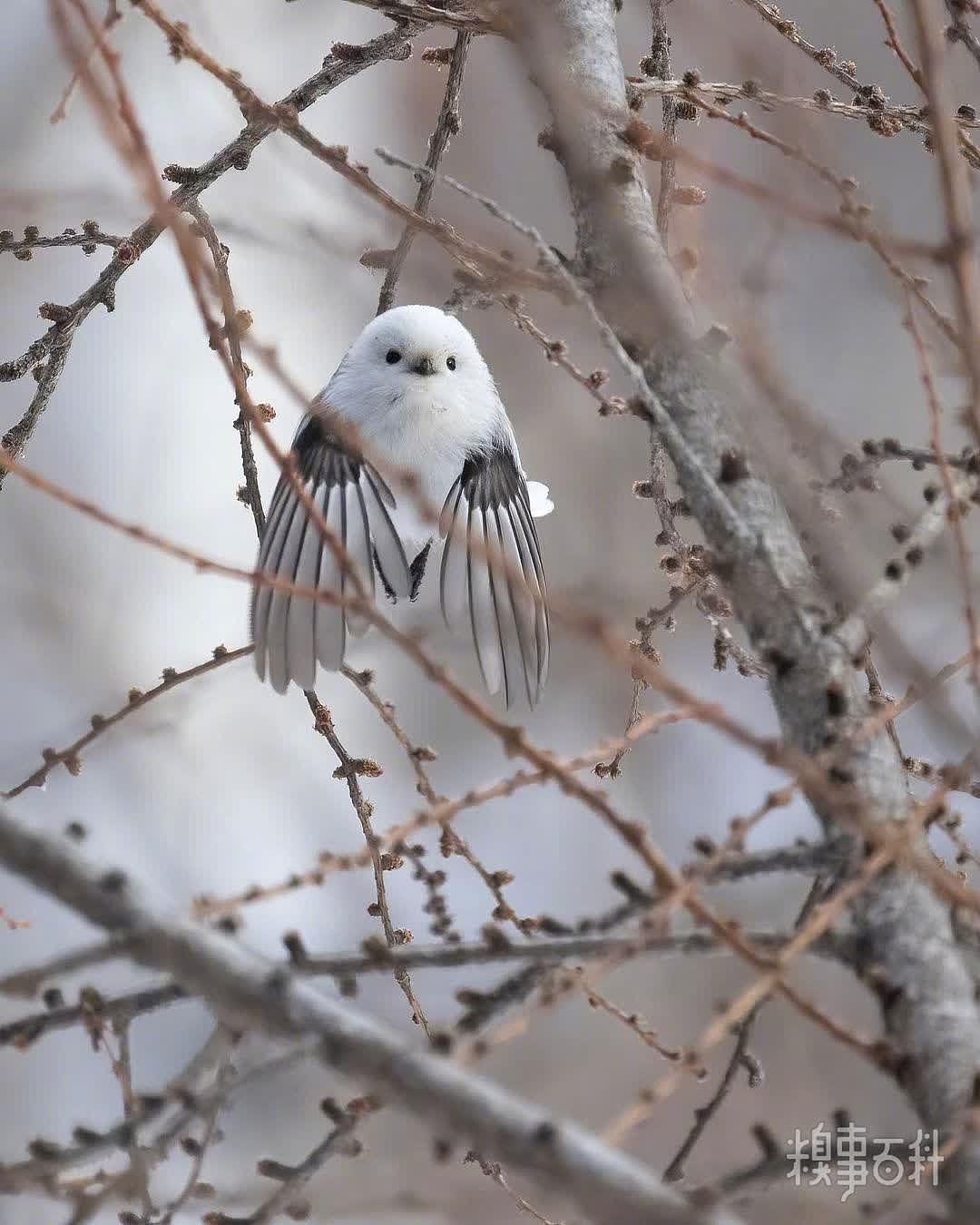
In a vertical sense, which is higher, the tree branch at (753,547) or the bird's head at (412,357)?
the bird's head at (412,357)

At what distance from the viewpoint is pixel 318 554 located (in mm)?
1641

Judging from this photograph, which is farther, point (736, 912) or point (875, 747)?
point (736, 912)

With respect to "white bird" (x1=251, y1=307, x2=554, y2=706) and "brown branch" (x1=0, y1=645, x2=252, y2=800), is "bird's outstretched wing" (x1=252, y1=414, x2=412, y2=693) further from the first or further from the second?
"brown branch" (x1=0, y1=645, x2=252, y2=800)

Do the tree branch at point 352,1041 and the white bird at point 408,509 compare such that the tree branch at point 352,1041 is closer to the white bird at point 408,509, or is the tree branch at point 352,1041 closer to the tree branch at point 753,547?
the tree branch at point 753,547

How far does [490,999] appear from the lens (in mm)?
837

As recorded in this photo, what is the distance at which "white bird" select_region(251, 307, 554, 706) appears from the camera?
5.12 ft

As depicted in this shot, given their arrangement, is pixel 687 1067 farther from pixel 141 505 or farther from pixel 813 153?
pixel 141 505

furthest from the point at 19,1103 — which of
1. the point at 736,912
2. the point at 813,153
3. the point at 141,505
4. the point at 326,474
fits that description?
the point at 813,153

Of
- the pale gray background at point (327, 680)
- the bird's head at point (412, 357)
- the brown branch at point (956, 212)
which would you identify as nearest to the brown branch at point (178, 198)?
the bird's head at point (412, 357)

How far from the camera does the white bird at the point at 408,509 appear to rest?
1560mm

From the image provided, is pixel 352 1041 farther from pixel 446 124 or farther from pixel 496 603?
pixel 446 124

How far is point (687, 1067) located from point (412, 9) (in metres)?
1.03

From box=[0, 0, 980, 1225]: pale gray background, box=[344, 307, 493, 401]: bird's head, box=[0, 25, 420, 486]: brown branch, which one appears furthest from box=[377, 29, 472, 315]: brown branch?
box=[0, 0, 980, 1225]: pale gray background

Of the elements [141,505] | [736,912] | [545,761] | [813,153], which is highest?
[141,505]
